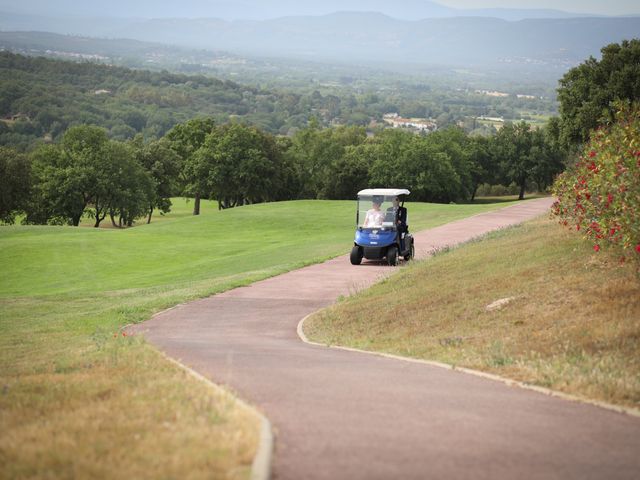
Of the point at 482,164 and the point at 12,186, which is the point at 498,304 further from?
the point at 482,164

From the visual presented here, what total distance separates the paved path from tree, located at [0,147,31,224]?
66.1m

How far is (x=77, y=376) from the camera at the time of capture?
10383 millimetres

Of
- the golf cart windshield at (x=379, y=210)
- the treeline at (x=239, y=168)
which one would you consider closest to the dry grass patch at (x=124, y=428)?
the golf cart windshield at (x=379, y=210)

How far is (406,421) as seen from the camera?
24.9 feet

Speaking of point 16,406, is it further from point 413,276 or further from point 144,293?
point 144,293

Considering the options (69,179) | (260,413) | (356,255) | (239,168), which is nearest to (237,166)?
(239,168)

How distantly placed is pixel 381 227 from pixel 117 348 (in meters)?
15.8

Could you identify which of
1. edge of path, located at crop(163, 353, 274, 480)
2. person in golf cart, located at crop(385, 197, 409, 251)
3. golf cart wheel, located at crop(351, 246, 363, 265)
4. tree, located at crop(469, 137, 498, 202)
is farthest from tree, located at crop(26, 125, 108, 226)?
edge of path, located at crop(163, 353, 274, 480)

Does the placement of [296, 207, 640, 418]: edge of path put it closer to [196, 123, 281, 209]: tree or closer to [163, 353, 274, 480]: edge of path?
[163, 353, 274, 480]: edge of path

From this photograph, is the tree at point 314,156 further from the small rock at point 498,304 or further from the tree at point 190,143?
the small rock at point 498,304

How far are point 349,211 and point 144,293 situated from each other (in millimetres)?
31897

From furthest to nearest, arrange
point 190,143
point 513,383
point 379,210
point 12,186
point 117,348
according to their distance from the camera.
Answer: point 190,143 < point 12,186 < point 379,210 < point 117,348 < point 513,383

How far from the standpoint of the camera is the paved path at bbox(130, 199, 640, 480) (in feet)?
20.8

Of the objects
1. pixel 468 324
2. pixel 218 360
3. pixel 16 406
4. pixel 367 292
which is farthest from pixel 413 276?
pixel 16 406
